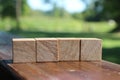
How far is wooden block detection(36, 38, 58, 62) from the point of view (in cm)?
231

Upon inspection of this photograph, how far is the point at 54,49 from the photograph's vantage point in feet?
7.64

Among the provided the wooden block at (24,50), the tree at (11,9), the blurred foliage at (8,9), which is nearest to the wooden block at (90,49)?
the wooden block at (24,50)

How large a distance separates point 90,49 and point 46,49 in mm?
261

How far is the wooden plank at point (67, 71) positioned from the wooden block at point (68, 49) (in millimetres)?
42

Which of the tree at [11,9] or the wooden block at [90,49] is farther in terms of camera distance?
the tree at [11,9]

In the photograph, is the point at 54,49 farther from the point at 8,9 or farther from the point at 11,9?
the point at 8,9

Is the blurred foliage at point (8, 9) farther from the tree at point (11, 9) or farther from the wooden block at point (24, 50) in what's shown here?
the wooden block at point (24, 50)

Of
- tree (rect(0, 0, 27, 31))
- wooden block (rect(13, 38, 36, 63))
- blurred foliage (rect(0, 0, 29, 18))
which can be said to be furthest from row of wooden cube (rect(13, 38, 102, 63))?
blurred foliage (rect(0, 0, 29, 18))

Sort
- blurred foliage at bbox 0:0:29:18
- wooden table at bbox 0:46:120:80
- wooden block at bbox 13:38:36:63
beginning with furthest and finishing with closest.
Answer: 1. blurred foliage at bbox 0:0:29:18
2. wooden block at bbox 13:38:36:63
3. wooden table at bbox 0:46:120:80

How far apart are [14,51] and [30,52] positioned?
88mm

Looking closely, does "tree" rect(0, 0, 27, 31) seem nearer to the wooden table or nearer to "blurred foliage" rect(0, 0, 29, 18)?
"blurred foliage" rect(0, 0, 29, 18)

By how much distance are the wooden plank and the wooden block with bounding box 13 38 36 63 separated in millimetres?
47

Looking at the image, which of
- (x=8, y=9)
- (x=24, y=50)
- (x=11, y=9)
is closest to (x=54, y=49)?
(x=24, y=50)

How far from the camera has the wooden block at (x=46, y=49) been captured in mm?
2307
